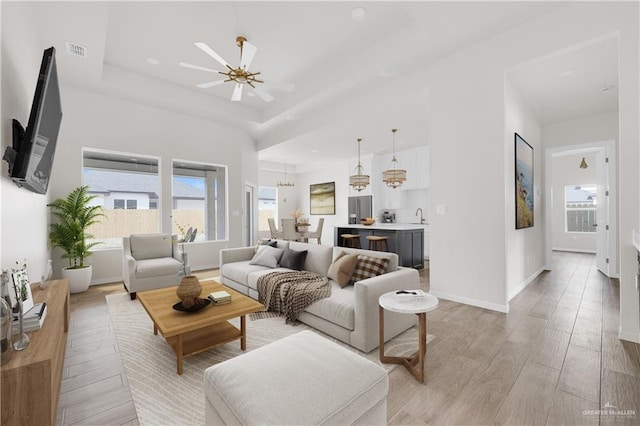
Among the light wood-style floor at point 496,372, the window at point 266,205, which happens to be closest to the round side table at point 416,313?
the light wood-style floor at point 496,372

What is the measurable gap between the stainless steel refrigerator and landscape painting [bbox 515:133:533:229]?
13.3ft

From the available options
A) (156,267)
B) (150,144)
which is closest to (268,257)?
(156,267)

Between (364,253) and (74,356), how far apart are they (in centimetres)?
272

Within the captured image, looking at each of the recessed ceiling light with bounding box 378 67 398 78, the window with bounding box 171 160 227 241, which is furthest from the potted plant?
the recessed ceiling light with bounding box 378 67 398 78

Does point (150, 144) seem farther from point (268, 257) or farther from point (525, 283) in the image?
point (525, 283)

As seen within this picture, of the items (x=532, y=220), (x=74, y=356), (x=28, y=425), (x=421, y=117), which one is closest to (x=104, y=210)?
(x=74, y=356)

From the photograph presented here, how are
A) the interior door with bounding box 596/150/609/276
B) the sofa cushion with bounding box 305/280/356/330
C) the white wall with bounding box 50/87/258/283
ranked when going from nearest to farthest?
1. the sofa cushion with bounding box 305/280/356/330
2. the white wall with bounding box 50/87/258/283
3. the interior door with bounding box 596/150/609/276

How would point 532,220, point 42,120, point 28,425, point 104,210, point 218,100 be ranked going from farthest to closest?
point 218,100 → point 104,210 → point 532,220 → point 42,120 → point 28,425

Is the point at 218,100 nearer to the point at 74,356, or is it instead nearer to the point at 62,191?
the point at 62,191

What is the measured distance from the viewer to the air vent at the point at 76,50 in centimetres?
331

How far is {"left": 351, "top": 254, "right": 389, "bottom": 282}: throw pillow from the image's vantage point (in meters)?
2.80

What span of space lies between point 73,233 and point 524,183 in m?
6.49

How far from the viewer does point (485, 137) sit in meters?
3.22

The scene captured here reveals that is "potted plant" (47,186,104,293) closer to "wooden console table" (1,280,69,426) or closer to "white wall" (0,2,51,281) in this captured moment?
"white wall" (0,2,51,281)
